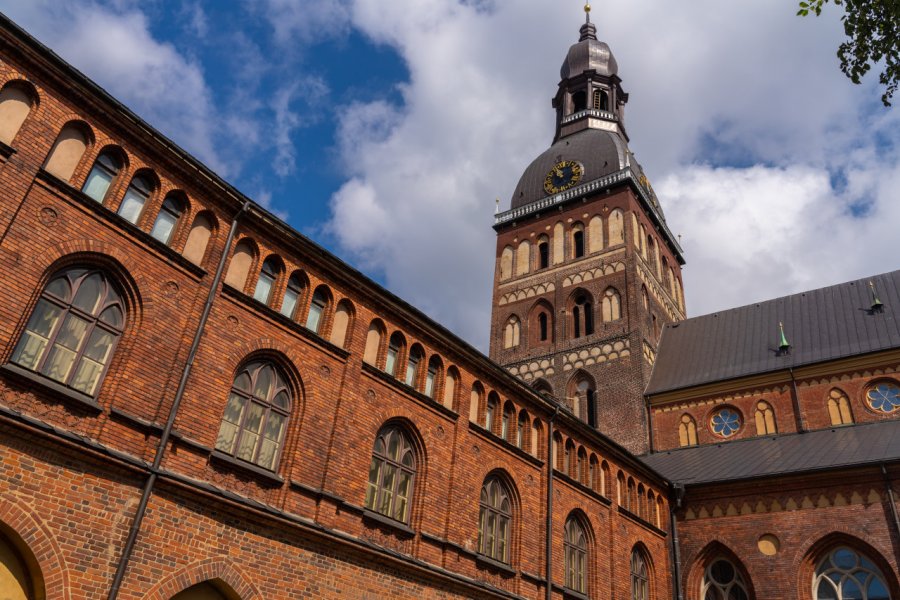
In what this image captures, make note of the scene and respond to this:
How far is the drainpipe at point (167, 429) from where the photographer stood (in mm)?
10125

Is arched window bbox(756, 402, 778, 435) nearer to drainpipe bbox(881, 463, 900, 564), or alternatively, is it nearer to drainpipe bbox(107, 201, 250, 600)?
drainpipe bbox(881, 463, 900, 564)

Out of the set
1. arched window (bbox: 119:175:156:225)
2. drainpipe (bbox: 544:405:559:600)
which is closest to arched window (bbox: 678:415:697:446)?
drainpipe (bbox: 544:405:559:600)

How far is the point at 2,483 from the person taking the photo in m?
9.36

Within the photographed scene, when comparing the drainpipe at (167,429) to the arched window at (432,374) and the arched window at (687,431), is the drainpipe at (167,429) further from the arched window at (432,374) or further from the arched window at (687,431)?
the arched window at (687,431)

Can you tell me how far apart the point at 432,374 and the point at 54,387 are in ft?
28.7

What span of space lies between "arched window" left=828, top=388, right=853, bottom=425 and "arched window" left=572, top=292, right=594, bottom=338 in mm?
10208

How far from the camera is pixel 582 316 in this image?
34250 mm

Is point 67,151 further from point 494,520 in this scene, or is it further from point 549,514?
point 549,514

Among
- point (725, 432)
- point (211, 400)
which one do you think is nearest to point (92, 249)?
point (211, 400)

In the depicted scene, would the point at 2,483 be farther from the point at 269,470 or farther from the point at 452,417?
the point at 452,417

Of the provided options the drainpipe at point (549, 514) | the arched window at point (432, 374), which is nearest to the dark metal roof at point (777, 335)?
the drainpipe at point (549, 514)

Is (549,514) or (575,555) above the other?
(549,514)

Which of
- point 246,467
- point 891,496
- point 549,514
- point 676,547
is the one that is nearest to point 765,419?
point 676,547

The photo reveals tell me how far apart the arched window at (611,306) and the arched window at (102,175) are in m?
24.5
